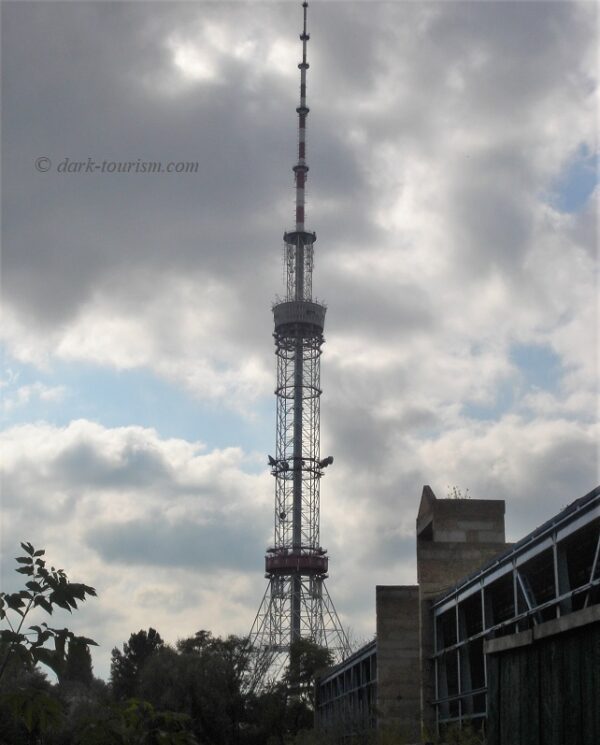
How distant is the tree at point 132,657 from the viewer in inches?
3939

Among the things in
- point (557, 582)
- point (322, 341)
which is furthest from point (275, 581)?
point (557, 582)

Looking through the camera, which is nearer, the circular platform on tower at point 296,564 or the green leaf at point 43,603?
the green leaf at point 43,603

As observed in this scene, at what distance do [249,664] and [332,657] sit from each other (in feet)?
34.2

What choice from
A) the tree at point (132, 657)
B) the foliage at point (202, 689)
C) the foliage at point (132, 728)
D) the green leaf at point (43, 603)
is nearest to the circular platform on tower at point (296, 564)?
the tree at point (132, 657)

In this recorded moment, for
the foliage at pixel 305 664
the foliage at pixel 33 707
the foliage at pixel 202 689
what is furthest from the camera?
the foliage at pixel 305 664

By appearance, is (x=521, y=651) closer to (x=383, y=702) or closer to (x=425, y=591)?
(x=425, y=591)

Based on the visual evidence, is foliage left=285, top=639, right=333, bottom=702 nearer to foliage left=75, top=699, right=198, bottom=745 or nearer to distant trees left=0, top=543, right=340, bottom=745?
distant trees left=0, top=543, right=340, bottom=745

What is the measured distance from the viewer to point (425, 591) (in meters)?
38.3

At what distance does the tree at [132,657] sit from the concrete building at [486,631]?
50.9 meters

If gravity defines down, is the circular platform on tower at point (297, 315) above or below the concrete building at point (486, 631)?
above

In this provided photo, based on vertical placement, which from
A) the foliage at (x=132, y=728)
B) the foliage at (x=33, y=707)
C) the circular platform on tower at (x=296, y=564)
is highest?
the circular platform on tower at (x=296, y=564)

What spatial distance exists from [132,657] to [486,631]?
84.4 m

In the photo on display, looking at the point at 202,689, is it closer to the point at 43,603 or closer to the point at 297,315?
the point at 297,315

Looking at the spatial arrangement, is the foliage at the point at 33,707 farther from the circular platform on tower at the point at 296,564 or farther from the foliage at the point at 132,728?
the circular platform on tower at the point at 296,564
